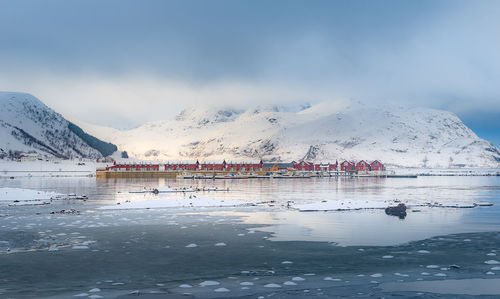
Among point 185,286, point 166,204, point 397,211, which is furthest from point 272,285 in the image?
point 166,204

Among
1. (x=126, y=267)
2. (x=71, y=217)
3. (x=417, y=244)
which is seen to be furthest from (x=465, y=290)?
(x=71, y=217)

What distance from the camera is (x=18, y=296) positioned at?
17844mm

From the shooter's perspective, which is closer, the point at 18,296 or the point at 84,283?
the point at 18,296

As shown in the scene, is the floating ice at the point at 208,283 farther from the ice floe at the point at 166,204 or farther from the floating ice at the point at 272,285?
the ice floe at the point at 166,204

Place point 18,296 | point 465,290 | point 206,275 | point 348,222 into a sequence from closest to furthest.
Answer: point 18,296 < point 465,290 < point 206,275 < point 348,222

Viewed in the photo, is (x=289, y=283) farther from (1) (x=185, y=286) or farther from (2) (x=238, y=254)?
(2) (x=238, y=254)

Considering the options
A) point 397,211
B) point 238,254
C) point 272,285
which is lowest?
point 272,285

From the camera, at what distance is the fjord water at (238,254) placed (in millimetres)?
19734

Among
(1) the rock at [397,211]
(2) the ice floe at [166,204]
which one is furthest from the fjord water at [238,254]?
(2) the ice floe at [166,204]

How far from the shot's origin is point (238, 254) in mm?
26172

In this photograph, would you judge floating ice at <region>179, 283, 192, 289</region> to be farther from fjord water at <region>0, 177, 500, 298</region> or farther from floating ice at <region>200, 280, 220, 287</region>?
floating ice at <region>200, 280, 220, 287</region>

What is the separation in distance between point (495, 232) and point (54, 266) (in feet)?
95.8

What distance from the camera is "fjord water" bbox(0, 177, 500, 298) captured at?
1973 cm

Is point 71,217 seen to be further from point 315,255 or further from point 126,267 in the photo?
point 315,255
